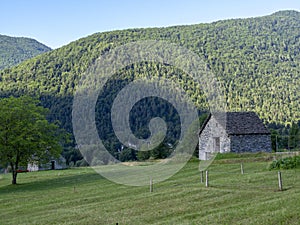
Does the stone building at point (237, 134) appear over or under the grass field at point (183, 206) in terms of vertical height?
over

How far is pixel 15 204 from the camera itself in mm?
28750

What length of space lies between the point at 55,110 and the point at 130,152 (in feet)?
262

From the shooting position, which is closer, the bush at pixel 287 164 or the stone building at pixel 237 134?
the bush at pixel 287 164

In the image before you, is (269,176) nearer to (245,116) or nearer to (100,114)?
(245,116)

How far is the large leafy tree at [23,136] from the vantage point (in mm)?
44562

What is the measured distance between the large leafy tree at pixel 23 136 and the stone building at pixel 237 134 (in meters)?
18.2

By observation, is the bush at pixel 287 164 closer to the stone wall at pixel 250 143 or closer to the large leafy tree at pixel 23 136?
the stone wall at pixel 250 143

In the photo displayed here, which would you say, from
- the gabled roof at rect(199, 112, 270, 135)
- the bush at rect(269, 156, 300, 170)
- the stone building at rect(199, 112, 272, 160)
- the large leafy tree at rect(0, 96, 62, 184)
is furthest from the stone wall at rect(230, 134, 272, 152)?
the bush at rect(269, 156, 300, 170)

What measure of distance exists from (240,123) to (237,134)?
228 centimetres

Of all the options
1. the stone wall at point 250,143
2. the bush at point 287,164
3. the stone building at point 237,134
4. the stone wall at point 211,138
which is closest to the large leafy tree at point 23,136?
the stone building at point 237,134

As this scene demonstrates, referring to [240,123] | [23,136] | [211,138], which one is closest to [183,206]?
[23,136]

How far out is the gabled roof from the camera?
5303 centimetres

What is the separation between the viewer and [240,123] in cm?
5419

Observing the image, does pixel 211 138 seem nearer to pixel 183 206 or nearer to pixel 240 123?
pixel 240 123
